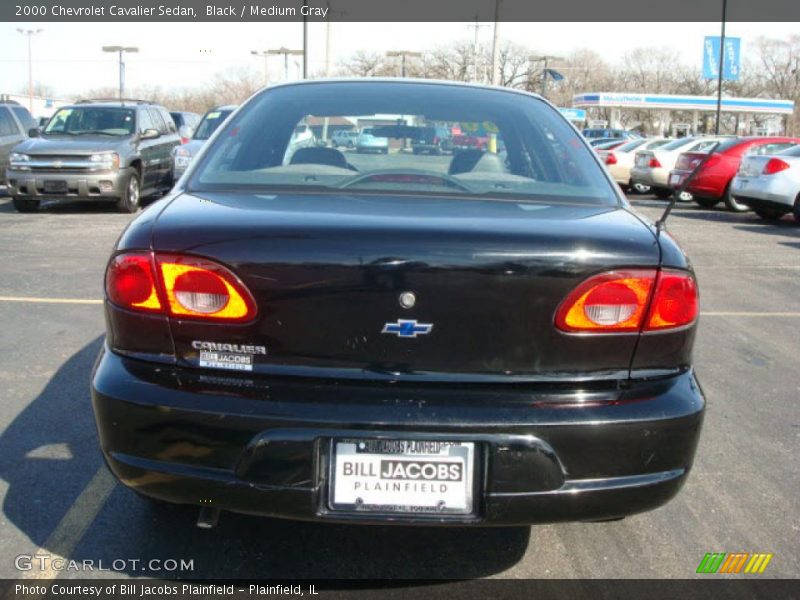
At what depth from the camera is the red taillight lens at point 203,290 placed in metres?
2.21

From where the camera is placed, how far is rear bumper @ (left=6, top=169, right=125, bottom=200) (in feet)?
39.8

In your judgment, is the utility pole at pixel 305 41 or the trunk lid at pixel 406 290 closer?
the trunk lid at pixel 406 290

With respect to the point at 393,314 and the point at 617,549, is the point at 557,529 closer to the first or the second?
the point at 617,549

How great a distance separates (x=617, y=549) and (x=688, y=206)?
15478 mm

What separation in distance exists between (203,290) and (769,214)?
13.7 m

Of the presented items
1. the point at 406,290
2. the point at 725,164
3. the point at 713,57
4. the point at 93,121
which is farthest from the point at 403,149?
the point at 713,57

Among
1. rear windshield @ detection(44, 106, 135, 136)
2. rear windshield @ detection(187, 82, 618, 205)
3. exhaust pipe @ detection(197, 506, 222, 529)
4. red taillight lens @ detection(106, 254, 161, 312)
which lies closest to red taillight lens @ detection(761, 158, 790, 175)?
rear windshield @ detection(44, 106, 135, 136)

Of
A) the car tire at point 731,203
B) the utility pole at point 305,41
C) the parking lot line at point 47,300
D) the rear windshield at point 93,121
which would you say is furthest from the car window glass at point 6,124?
the utility pole at point 305,41

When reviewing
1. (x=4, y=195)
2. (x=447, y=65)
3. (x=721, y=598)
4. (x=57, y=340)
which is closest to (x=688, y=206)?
(x=4, y=195)

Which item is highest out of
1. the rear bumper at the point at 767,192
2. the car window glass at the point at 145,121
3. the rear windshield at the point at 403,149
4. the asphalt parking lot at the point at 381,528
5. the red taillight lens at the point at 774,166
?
the car window glass at the point at 145,121

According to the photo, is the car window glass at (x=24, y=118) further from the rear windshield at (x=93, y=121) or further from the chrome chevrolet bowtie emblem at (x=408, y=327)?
the chrome chevrolet bowtie emblem at (x=408, y=327)

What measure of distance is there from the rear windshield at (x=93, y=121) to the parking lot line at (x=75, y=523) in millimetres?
10909

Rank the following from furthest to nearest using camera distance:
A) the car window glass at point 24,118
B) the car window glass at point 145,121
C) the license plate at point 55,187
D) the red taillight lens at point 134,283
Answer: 1. the car window glass at point 24,118
2. the car window glass at point 145,121
3. the license plate at point 55,187
4. the red taillight lens at point 134,283

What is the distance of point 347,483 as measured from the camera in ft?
7.14
